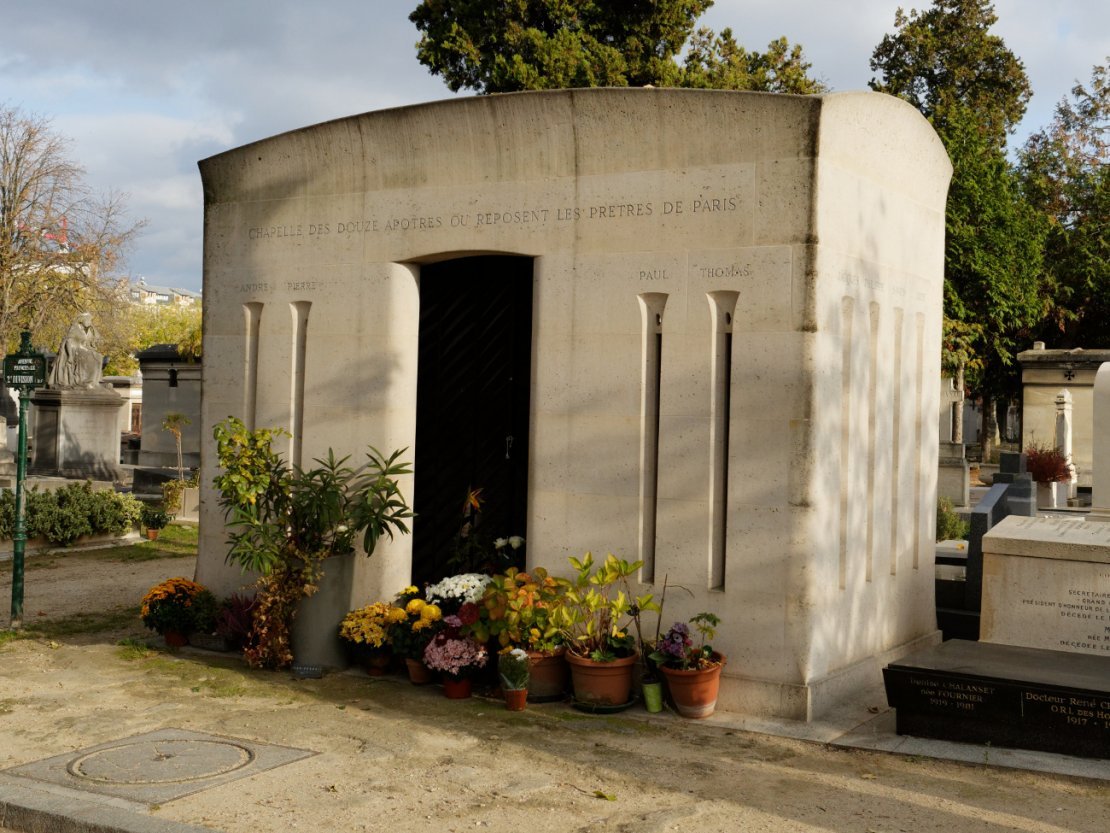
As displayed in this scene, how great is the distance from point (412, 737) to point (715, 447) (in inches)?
119

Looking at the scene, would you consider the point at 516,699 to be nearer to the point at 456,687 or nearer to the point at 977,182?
the point at 456,687

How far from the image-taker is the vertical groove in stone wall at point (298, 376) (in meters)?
10.4

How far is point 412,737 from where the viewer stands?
7.60 metres

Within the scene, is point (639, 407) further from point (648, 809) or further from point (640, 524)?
point (648, 809)

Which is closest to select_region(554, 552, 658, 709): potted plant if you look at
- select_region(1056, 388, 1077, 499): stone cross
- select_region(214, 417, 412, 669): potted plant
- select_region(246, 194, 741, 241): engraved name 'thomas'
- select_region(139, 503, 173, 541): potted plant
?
select_region(214, 417, 412, 669): potted plant

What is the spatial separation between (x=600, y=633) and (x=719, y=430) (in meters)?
1.75

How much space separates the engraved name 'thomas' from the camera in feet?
28.2

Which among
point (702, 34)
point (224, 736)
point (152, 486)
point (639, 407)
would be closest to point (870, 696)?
point (639, 407)

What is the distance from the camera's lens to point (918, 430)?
10.4 metres

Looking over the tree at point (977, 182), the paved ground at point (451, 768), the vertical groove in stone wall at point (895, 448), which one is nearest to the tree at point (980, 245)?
the tree at point (977, 182)

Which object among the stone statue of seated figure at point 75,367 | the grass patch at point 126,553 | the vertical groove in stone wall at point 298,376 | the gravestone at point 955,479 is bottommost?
the grass patch at point 126,553

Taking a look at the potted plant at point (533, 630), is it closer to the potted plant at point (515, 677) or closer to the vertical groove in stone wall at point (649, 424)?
the potted plant at point (515, 677)

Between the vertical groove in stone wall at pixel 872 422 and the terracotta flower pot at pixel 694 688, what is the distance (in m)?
1.89

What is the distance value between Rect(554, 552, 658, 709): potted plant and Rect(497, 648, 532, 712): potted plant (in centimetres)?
34
